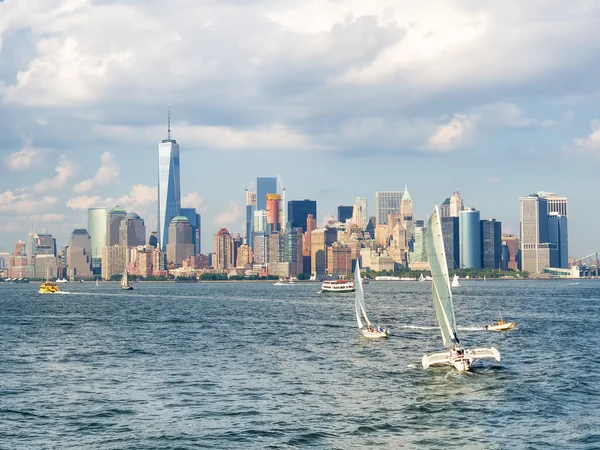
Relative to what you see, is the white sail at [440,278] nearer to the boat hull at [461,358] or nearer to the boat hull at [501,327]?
the boat hull at [461,358]

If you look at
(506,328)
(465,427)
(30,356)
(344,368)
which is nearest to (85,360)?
(30,356)

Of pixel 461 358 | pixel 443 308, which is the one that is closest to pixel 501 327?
pixel 443 308

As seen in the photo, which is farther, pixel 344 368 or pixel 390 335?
pixel 390 335

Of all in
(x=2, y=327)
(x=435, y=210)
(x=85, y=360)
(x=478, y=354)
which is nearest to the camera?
(x=435, y=210)

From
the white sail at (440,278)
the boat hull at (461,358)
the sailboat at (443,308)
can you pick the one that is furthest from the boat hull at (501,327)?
the white sail at (440,278)

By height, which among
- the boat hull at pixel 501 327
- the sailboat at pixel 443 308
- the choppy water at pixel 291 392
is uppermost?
the sailboat at pixel 443 308

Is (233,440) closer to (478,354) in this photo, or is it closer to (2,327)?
(478,354)
